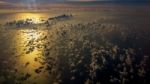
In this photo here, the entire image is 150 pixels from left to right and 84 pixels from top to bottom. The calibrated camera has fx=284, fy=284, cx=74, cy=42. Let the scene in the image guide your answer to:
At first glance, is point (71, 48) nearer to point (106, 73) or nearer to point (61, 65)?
point (61, 65)

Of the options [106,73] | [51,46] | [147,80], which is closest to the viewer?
[147,80]

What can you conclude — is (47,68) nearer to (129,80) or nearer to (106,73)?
(106,73)

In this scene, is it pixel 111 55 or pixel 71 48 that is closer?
pixel 111 55

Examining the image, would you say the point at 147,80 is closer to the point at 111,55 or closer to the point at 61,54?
the point at 111,55

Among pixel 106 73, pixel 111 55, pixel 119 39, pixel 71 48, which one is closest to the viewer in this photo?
pixel 106 73

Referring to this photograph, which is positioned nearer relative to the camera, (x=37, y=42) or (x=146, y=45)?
(x=146, y=45)

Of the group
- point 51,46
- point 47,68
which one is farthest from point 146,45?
point 47,68

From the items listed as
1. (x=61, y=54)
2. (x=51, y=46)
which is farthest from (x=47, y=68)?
(x=51, y=46)

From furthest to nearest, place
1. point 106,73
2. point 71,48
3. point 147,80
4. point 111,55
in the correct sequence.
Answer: point 71,48
point 111,55
point 106,73
point 147,80

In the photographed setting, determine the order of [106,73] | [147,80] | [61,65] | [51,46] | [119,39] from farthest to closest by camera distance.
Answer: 1. [119,39]
2. [51,46]
3. [61,65]
4. [106,73]
5. [147,80]
